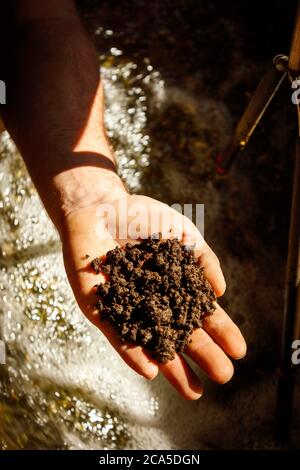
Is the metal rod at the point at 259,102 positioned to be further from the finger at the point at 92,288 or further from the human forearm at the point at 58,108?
the finger at the point at 92,288

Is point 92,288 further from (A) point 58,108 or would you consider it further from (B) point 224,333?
(A) point 58,108

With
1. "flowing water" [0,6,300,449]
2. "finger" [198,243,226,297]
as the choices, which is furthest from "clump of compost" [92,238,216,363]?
"flowing water" [0,6,300,449]

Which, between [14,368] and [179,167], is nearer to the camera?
[14,368]

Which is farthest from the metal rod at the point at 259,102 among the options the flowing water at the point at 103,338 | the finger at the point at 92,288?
the finger at the point at 92,288

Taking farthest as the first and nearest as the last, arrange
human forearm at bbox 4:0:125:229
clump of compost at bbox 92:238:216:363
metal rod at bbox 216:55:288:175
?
human forearm at bbox 4:0:125:229, metal rod at bbox 216:55:288:175, clump of compost at bbox 92:238:216:363

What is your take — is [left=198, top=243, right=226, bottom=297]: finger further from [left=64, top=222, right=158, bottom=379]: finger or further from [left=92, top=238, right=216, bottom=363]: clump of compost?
[left=64, top=222, right=158, bottom=379]: finger
